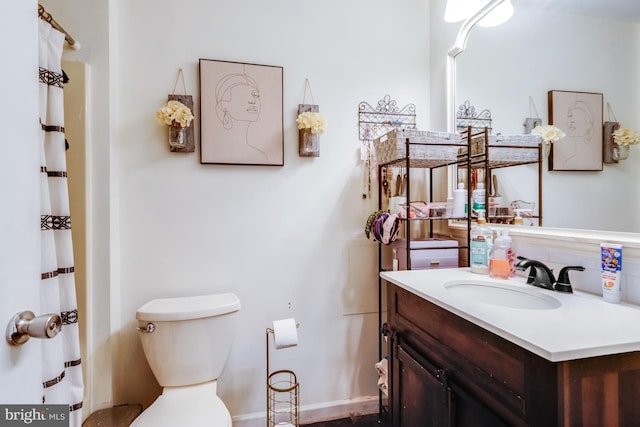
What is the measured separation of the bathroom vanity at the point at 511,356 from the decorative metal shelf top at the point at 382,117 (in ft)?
3.11

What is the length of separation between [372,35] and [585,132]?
1.21 metres

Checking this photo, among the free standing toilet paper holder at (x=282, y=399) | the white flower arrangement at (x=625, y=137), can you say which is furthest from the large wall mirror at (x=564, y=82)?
the free standing toilet paper holder at (x=282, y=399)

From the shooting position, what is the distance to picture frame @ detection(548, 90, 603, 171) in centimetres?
101

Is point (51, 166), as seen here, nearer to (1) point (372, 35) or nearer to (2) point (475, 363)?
(2) point (475, 363)

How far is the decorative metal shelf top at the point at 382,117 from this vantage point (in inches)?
67.7

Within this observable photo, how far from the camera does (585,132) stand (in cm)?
105

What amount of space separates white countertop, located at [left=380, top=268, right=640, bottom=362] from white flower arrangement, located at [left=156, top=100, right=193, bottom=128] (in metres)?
1.29

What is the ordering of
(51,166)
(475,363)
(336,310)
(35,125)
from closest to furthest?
1. (35,125)
2. (475,363)
3. (51,166)
4. (336,310)

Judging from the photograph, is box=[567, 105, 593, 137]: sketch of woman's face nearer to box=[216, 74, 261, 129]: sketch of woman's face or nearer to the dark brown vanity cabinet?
the dark brown vanity cabinet

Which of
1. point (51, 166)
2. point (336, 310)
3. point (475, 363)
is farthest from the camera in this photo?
point (336, 310)

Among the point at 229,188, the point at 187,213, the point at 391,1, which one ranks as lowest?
the point at 187,213

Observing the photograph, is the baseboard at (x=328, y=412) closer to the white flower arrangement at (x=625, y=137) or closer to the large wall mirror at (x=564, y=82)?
the large wall mirror at (x=564, y=82)

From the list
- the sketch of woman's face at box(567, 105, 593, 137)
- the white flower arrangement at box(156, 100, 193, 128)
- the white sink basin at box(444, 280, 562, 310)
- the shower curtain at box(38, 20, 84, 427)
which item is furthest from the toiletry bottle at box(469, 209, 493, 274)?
the shower curtain at box(38, 20, 84, 427)

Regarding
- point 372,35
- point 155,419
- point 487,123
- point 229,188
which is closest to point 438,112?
point 487,123
